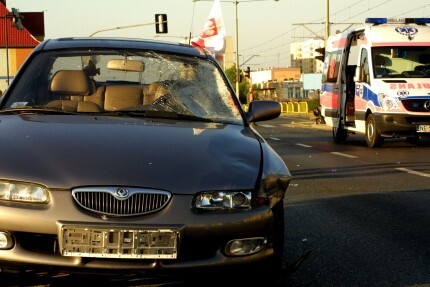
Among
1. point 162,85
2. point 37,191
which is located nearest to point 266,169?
point 37,191

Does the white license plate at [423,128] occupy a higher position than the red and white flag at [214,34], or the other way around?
the red and white flag at [214,34]

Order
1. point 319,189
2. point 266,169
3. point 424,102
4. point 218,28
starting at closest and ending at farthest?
point 266,169 → point 319,189 → point 424,102 → point 218,28

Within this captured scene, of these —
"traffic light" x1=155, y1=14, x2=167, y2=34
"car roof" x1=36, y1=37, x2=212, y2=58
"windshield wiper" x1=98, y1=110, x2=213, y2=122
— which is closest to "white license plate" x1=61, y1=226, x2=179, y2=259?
"windshield wiper" x1=98, y1=110, x2=213, y2=122

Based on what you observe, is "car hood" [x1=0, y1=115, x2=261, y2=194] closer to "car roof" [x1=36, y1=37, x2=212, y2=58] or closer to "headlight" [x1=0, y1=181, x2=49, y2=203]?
"headlight" [x1=0, y1=181, x2=49, y2=203]

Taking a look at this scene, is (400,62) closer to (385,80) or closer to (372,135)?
(385,80)

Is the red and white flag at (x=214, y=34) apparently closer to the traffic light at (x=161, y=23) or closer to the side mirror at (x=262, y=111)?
the traffic light at (x=161, y=23)

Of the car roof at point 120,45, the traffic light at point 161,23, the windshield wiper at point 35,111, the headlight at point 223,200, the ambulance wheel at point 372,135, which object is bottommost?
the ambulance wheel at point 372,135

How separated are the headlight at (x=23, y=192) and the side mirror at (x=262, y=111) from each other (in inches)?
82.3

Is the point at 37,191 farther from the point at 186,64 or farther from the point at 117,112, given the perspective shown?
the point at 186,64

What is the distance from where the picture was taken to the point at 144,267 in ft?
13.5

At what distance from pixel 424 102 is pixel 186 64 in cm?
1313

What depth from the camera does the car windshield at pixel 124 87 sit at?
5.60 meters

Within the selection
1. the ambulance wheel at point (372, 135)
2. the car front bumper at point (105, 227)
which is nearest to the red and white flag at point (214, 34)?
the ambulance wheel at point (372, 135)

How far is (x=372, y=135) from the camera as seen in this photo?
756 inches
